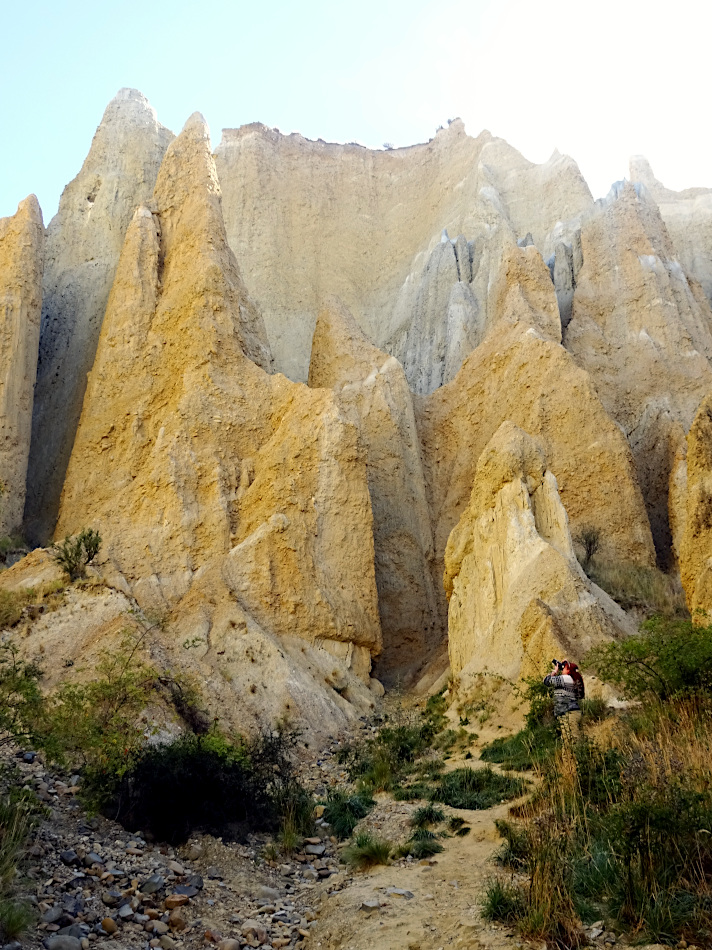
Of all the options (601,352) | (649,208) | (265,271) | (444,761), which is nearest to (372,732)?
(444,761)

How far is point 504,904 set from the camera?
19.5 feet

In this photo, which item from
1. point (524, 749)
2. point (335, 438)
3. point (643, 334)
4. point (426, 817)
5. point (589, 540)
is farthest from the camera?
point (643, 334)

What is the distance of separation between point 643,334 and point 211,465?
18198 mm

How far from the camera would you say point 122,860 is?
24.6 ft

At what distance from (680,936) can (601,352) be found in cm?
2786

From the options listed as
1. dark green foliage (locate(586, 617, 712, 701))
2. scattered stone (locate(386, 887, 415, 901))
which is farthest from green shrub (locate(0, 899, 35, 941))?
dark green foliage (locate(586, 617, 712, 701))

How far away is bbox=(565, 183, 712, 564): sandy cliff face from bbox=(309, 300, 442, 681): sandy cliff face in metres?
7.27

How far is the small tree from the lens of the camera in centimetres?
2248

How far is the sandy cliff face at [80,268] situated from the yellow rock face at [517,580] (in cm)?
1238

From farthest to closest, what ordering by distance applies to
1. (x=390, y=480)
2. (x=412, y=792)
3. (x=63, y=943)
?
1. (x=390, y=480)
2. (x=412, y=792)
3. (x=63, y=943)

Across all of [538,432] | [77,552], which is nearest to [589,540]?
[538,432]

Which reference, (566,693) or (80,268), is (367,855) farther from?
(80,268)

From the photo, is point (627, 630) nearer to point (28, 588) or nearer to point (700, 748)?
point (700, 748)

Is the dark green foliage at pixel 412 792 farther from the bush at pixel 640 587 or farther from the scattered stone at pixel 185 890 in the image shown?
the bush at pixel 640 587
